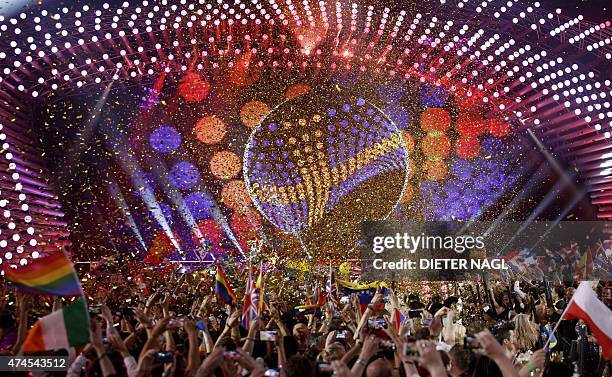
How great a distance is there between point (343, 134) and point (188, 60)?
444cm

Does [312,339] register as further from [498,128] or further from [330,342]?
[498,128]

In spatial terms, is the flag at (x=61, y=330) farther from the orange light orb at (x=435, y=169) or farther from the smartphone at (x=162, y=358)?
the orange light orb at (x=435, y=169)

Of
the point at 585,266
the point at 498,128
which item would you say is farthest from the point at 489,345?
the point at 498,128

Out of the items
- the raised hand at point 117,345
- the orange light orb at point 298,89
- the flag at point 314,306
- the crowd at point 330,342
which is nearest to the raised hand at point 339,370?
the crowd at point 330,342

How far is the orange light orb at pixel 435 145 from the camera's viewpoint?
2098cm

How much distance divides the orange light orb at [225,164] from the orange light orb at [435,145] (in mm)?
5062

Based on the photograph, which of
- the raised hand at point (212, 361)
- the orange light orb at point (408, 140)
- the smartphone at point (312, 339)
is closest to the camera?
the raised hand at point (212, 361)

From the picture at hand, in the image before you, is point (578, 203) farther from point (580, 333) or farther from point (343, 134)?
point (580, 333)

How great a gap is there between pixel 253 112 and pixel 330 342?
1535cm

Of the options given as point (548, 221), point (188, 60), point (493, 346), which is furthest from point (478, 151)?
point (493, 346)

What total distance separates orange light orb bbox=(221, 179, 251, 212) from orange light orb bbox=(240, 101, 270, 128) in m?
1.62

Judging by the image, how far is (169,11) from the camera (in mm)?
14945

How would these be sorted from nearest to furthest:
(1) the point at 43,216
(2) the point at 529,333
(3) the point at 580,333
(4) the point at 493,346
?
1. (4) the point at 493,346
2. (2) the point at 529,333
3. (3) the point at 580,333
4. (1) the point at 43,216

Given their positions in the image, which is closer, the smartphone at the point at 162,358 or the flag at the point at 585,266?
the smartphone at the point at 162,358
